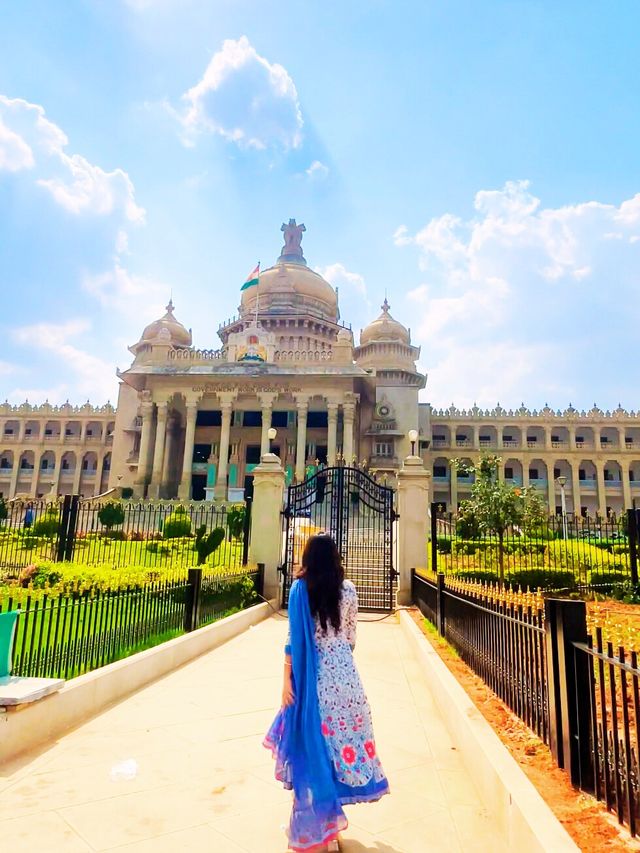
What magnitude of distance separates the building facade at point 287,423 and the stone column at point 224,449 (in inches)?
3.0

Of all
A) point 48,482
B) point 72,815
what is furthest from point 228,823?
point 48,482

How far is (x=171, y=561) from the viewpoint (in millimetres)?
14266

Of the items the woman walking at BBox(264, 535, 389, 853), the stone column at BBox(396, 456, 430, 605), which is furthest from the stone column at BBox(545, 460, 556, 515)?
the woman walking at BBox(264, 535, 389, 853)

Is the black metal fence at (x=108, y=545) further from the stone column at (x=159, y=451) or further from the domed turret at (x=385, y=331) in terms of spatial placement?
the domed turret at (x=385, y=331)

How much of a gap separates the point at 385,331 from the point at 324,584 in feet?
139

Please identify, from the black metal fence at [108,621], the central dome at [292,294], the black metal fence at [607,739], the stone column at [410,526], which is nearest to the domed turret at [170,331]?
the central dome at [292,294]

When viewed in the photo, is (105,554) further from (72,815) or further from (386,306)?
(386,306)

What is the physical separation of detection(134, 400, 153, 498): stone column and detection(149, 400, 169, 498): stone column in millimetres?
507

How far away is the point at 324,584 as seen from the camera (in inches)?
126

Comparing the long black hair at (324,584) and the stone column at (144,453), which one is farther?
the stone column at (144,453)

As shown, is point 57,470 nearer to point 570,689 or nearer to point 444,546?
point 444,546

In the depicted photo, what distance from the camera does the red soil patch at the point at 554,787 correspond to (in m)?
2.54

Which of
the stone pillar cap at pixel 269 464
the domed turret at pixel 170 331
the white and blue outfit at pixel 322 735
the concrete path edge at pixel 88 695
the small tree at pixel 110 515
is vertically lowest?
the concrete path edge at pixel 88 695

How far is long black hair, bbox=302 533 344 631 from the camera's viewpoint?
3.20 metres
